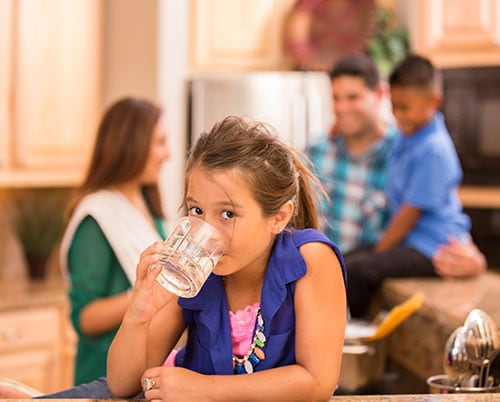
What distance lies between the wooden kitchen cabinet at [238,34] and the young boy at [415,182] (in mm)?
1700

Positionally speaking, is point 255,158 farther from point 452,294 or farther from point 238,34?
point 238,34

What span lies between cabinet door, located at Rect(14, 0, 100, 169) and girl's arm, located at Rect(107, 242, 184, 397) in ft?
9.00

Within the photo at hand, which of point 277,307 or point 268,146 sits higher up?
point 268,146

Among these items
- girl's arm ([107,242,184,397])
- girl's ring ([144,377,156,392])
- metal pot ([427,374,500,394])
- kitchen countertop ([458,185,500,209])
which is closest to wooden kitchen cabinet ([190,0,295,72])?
kitchen countertop ([458,185,500,209])

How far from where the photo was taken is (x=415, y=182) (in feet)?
9.61

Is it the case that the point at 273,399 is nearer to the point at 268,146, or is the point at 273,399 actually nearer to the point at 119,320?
the point at 268,146

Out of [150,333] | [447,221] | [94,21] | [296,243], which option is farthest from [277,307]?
[94,21]

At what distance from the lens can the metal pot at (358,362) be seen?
216 centimetres

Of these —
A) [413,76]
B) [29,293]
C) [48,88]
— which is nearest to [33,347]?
[29,293]

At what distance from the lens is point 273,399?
1.31 meters

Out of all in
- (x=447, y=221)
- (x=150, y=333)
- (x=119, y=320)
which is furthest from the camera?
(x=447, y=221)

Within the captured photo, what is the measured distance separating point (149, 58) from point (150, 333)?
10.2ft

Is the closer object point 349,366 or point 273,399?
point 273,399

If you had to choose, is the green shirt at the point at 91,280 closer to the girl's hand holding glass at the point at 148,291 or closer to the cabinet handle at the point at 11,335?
the girl's hand holding glass at the point at 148,291
